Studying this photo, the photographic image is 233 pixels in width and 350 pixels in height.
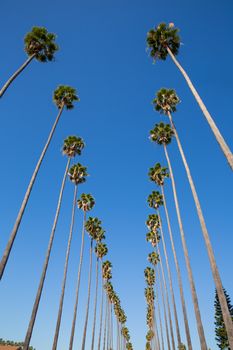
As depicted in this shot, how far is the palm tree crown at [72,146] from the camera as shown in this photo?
34.7m

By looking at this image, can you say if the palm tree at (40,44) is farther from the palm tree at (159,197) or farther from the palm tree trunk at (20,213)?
the palm tree at (159,197)

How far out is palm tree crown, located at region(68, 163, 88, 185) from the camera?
38344mm

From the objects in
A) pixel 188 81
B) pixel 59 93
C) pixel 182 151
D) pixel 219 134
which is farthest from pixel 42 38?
pixel 219 134

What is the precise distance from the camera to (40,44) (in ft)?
72.9

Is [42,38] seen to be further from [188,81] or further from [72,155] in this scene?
[72,155]

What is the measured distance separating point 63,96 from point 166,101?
37.7ft

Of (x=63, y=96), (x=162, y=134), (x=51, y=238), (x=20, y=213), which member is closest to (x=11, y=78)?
(x=20, y=213)

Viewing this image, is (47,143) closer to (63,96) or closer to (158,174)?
(63,96)

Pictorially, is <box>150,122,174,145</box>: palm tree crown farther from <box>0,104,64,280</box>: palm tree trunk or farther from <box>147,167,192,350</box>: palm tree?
<box>0,104,64,280</box>: palm tree trunk

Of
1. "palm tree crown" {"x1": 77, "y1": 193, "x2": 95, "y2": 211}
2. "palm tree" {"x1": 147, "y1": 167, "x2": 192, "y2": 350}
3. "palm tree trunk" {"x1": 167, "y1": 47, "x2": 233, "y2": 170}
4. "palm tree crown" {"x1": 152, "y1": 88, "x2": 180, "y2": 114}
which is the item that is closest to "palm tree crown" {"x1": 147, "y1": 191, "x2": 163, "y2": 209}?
"palm tree" {"x1": 147, "y1": 167, "x2": 192, "y2": 350}

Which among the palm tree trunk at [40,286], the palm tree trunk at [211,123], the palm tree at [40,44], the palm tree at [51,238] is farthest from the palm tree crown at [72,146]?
the palm tree trunk at [211,123]

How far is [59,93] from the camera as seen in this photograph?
29547mm

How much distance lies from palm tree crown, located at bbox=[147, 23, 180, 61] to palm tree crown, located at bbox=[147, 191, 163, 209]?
→ 25.7m

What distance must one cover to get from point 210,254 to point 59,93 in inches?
898
